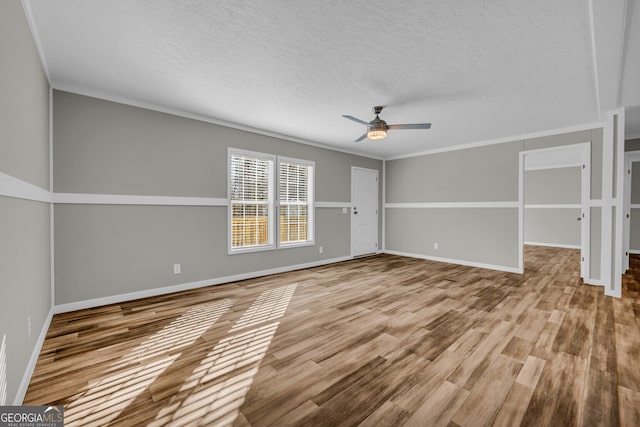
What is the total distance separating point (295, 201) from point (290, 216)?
32 cm

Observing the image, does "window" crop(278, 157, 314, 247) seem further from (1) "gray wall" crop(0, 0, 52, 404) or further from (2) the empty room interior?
(1) "gray wall" crop(0, 0, 52, 404)

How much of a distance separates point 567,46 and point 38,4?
4.11m

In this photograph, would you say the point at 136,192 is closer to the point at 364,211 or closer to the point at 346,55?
the point at 346,55

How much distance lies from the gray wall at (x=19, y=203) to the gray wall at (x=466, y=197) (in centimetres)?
640

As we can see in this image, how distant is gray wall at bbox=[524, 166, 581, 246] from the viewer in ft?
25.1

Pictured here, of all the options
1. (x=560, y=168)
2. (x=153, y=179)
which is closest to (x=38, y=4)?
(x=153, y=179)

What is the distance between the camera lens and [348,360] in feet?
6.73

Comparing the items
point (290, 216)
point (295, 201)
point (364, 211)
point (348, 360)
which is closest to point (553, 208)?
point (364, 211)

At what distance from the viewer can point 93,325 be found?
266cm

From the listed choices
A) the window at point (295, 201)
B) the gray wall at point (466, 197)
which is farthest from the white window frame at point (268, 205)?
the gray wall at point (466, 197)

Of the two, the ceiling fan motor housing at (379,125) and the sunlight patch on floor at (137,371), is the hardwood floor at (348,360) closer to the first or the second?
the sunlight patch on floor at (137,371)

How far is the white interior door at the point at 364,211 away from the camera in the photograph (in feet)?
20.9

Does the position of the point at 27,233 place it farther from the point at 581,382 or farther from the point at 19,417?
the point at 581,382

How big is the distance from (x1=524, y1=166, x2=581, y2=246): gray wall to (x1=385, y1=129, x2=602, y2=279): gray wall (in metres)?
4.59
